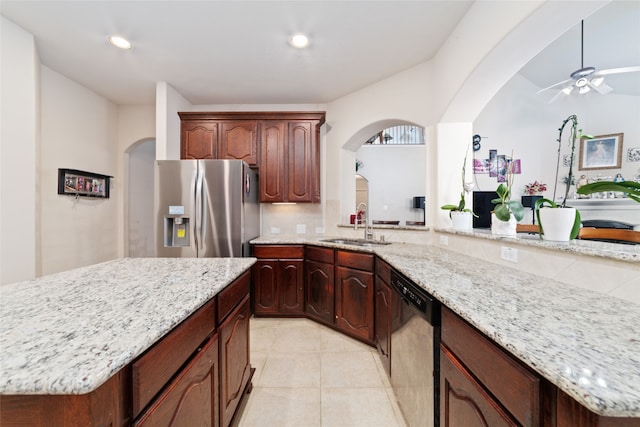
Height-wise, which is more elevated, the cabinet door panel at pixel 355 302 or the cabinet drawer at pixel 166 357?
→ the cabinet drawer at pixel 166 357

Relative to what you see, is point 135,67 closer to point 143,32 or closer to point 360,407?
point 143,32

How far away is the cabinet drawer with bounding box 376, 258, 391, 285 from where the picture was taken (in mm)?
1777

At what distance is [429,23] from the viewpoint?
1.96 m

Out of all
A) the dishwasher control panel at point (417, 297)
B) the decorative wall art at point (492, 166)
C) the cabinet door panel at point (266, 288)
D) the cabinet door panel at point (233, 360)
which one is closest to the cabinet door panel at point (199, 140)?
the cabinet door panel at point (266, 288)

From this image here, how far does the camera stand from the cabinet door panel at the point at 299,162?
310 cm

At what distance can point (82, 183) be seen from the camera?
9.62 ft

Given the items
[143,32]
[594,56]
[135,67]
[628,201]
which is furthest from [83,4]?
[628,201]

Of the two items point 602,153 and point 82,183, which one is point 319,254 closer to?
point 82,183

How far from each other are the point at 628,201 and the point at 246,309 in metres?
5.62

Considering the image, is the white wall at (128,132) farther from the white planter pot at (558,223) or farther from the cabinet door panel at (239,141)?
the white planter pot at (558,223)

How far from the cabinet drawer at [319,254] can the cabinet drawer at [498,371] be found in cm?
158

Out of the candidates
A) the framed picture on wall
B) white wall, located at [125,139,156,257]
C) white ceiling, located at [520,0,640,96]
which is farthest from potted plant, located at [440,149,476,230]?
white wall, located at [125,139,156,257]

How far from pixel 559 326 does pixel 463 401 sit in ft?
1.40

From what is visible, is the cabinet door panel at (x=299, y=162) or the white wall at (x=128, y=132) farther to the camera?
the white wall at (x=128, y=132)
